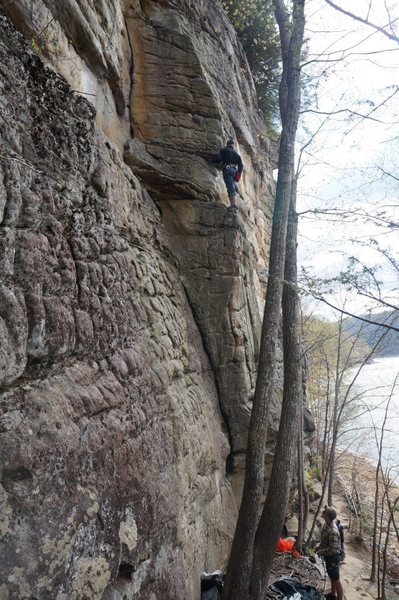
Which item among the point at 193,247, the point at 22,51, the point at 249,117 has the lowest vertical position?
the point at 193,247

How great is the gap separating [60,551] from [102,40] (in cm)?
642

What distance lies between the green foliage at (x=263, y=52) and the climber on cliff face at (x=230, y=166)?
4702 millimetres

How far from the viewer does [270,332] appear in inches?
229

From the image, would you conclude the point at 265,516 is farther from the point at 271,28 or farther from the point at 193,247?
the point at 271,28

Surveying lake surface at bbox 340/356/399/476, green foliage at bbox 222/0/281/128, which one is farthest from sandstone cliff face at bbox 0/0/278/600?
lake surface at bbox 340/356/399/476

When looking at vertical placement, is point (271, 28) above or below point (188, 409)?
above

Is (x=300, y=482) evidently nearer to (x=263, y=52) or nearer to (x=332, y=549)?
(x=332, y=549)

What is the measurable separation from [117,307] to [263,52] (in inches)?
475

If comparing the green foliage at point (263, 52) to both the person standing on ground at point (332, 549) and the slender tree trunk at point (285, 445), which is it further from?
the person standing on ground at point (332, 549)

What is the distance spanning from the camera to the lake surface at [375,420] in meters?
13.6

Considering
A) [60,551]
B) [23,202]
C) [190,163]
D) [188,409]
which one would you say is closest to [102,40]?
[190,163]

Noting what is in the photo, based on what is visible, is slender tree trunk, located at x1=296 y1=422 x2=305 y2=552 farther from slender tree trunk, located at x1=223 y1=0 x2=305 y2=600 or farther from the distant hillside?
slender tree trunk, located at x1=223 y1=0 x2=305 y2=600

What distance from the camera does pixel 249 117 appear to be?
34.4 feet

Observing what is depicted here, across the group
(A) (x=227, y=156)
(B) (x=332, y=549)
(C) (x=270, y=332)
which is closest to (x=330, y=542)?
(B) (x=332, y=549)
